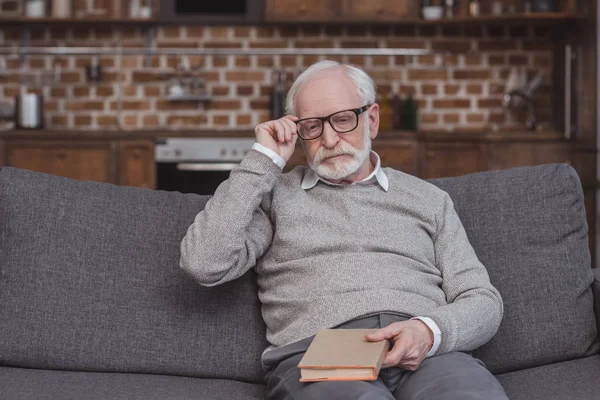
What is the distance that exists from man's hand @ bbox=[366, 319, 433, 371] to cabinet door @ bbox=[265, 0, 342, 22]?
152 inches

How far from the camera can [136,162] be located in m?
5.12

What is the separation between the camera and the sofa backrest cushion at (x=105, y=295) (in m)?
1.97

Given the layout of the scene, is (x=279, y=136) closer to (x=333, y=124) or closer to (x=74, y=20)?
(x=333, y=124)

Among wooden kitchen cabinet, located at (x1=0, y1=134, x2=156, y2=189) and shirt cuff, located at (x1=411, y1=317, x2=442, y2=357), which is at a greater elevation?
wooden kitchen cabinet, located at (x1=0, y1=134, x2=156, y2=189)

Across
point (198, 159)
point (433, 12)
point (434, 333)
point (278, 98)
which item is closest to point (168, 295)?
point (434, 333)

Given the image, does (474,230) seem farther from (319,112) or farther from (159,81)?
(159,81)

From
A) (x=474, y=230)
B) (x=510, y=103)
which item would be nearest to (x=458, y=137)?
(x=510, y=103)

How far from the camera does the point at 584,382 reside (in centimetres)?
187

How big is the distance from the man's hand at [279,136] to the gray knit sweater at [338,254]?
0.15ft

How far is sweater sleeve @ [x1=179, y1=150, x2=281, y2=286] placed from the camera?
1904 millimetres

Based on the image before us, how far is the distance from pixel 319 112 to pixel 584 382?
0.89m

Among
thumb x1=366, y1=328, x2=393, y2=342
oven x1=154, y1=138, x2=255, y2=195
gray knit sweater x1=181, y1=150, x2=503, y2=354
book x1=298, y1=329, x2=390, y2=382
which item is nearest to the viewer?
book x1=298, y1=329, x2=390, y2=382

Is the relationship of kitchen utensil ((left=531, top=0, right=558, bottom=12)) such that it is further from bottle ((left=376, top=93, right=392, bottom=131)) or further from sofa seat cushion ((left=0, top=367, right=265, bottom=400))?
sofa seat cushion ((left=0, top=367, right=265, bottom=400))

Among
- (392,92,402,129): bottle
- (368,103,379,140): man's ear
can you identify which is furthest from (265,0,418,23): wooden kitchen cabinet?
(368,103,379,140): man's ear
